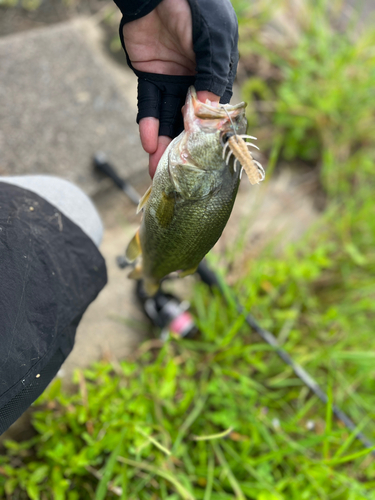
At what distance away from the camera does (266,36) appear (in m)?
3.93

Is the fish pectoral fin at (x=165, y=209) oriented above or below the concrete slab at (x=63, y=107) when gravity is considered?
below

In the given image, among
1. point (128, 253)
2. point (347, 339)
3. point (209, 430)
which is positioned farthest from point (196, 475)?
point (347, 339)

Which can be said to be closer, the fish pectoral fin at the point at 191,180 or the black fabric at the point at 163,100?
the fish pectoral fin at the point at 191,180

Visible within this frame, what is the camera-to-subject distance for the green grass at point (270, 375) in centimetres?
170

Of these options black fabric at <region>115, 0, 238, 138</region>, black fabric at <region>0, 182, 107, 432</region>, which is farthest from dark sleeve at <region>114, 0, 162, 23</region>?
black fabric at <region>0, 182, 107, 432</region>

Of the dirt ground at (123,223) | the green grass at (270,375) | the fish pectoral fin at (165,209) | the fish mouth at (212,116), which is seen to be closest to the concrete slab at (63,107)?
the dirt ground at (123,223)

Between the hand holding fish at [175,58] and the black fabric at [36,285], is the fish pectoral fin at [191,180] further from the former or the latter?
the black fabric at [36,285]

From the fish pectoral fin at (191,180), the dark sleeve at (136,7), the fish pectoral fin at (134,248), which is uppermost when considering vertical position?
the dark sleeve at (136,7)

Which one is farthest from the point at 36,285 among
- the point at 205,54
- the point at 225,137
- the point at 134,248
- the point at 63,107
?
the point at 63,107

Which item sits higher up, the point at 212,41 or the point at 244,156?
the point at 212,41

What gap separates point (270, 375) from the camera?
2.48 m

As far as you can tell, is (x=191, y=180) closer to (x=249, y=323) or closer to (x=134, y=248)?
(x=134, y=248)

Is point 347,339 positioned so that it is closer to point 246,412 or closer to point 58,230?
point 246,412

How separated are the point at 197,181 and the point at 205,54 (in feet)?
1.49
